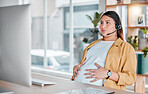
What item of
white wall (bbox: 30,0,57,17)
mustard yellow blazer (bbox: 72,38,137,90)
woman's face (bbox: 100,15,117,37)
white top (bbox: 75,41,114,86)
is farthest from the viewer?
white wall (bbox: 30,0,57,17)

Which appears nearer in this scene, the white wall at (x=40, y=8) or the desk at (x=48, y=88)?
the desk at (x=48, y=88)

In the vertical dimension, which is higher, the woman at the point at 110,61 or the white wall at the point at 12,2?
the white wall at the point at 12,2

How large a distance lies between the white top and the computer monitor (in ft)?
3.10

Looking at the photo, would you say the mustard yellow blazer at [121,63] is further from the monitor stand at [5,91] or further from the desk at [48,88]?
the monitor stand at [5,91]

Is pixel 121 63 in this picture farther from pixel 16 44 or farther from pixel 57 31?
pixel 57 31

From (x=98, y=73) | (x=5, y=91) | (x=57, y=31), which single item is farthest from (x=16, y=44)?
(x=57, y=31)

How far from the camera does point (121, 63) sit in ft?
7.54

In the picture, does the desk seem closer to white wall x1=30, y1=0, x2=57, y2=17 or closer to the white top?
the white top

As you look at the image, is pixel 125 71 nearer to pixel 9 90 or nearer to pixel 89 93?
pixel 89 93

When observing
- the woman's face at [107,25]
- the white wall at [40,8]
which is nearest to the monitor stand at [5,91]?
the woman's face at [107,25]

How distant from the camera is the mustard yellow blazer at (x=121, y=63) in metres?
2.19

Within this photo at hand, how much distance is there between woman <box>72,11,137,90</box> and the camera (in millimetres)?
2223

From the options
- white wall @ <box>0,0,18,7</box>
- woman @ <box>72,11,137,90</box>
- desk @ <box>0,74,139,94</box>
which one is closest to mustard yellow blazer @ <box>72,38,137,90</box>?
woman @ <box>72,11,137,90</box>

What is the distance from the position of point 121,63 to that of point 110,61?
0.11 metres
